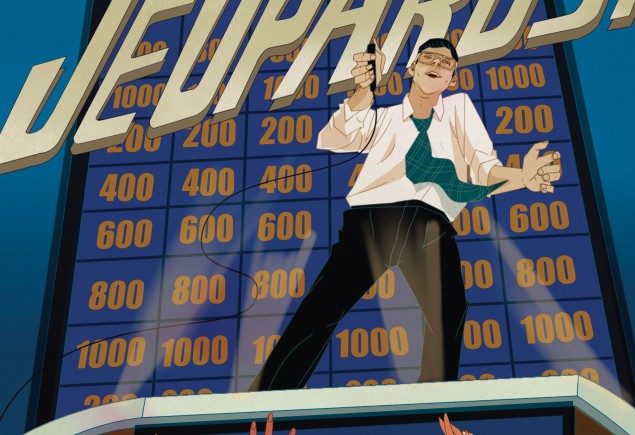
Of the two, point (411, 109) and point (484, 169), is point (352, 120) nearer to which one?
point (411, 109)

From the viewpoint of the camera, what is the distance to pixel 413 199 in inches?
243

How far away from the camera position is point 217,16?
22.9 feet

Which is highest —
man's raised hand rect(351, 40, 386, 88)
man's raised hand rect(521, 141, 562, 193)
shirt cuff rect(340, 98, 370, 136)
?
man's raised hand rect(351, 40, 386, 88)

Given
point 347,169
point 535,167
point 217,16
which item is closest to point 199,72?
point 217,16

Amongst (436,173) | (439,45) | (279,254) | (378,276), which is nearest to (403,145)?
(436,173)

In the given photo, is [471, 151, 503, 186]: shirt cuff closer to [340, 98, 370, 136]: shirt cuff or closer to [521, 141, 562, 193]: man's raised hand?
[521, 141, 562, 193]: man's raised hand

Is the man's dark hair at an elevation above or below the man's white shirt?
above

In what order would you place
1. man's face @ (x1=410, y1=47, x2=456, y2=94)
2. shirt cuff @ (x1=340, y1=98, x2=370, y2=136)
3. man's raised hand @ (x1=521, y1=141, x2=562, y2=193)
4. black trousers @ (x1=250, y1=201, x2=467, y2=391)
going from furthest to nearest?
1. man's face @ (x1=410, y1=47, x2=456, y2=94)
2. shirt cuff @ (x1=340, y1=98, x2=370, y2=136)
3. man's raised hand @ (x1=521, y1=141, x2=562, y2=193)
4. black trousers @ (x1=250, y1=201, x2=467, y2=391)

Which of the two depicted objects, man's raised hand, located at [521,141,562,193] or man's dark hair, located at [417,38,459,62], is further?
man's dark hair, located at [417,38,459,62]

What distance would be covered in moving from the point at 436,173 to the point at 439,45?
→ 0.90 meters

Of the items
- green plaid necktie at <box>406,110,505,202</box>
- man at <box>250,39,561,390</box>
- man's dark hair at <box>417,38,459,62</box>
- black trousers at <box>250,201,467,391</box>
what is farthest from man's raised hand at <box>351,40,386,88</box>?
black trousers at <box>250,201,467,391</box>

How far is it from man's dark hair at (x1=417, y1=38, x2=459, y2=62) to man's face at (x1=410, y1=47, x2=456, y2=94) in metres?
0.02

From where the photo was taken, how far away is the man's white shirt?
6.19 m

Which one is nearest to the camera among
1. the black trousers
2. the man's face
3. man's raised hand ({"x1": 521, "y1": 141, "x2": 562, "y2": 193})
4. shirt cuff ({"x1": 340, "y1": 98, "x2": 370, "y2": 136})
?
the black trousers
